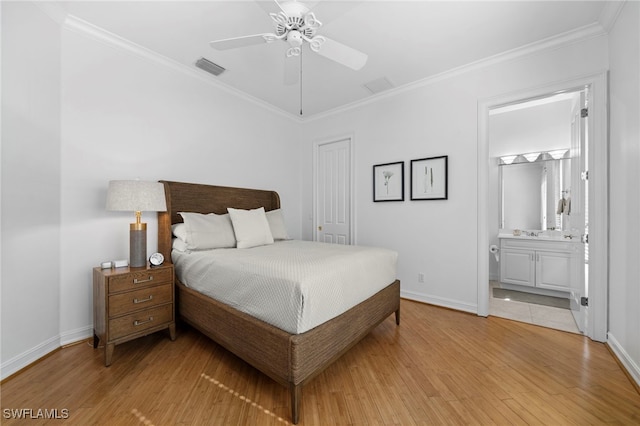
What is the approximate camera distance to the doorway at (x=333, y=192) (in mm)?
4086

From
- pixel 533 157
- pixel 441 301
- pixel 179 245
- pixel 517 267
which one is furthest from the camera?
pixel 533 157

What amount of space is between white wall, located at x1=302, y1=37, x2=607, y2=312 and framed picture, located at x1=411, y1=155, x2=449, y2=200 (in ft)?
0.24

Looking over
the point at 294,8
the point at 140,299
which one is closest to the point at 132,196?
the point at 140,299

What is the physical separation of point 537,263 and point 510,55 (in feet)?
8.97

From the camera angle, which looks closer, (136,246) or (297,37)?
(297,37)

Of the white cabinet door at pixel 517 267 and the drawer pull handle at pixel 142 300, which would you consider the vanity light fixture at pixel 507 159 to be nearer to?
the white cabinet door at pixel 517 267

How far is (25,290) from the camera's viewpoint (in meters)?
1.93

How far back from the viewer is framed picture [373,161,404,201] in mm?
3496

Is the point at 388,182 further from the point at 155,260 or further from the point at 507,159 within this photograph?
the point at 155,260

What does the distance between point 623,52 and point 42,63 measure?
4475mm

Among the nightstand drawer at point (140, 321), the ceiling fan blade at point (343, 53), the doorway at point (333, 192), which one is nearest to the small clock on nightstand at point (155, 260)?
the nightstand drawer at point (140, 321)

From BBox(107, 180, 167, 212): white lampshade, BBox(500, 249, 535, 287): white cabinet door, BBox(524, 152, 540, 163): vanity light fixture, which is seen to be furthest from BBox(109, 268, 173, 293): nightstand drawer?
BBox(524, 152, 540, 163): vanity light fixture

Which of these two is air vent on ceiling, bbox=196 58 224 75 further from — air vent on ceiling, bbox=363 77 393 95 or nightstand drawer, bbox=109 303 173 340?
nightstand drawer, bbox=109 303 173 340

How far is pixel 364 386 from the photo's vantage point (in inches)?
67.7
